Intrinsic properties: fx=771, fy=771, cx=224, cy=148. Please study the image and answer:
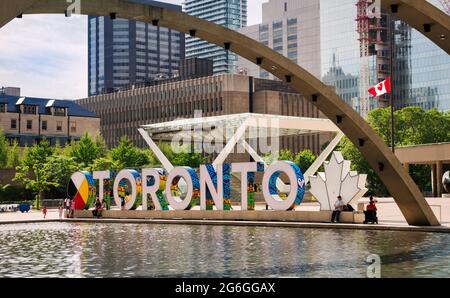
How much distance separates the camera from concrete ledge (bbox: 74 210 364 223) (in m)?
37.4

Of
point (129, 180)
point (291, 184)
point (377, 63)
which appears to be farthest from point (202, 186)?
point (377, 63)

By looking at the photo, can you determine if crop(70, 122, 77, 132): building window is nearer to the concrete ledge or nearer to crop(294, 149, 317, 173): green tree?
crop(294, 149, 317, 173): green tree

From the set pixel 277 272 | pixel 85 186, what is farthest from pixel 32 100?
pixel 277 272

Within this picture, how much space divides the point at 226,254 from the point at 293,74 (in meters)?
8.09

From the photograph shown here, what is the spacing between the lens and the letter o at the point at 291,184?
38406mm

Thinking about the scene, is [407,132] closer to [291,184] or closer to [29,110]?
[29,110]

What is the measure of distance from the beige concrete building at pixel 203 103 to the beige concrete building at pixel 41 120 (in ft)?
106

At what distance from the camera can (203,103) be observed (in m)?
155

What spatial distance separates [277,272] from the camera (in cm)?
1692

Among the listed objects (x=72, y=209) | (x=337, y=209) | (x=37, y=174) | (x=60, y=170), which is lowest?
(x=72, y=209)

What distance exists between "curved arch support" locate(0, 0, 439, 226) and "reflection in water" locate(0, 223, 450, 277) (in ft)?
6.98

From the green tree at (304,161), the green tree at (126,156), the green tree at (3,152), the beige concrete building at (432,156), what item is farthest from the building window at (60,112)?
the beige concrete building at (432,156)

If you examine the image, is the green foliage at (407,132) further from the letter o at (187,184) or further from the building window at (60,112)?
the letter o at (187,184)

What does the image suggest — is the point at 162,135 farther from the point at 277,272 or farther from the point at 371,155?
the point at 277,272
